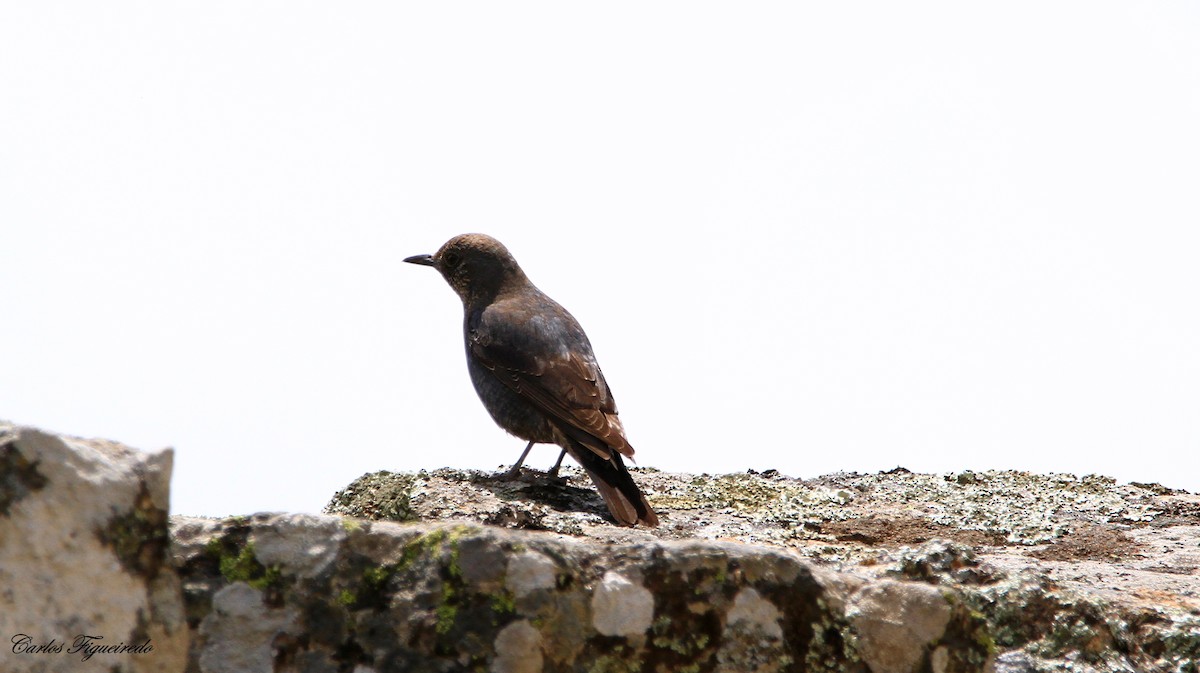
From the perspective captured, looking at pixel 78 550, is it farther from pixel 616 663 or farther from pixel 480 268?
pixel 480 268

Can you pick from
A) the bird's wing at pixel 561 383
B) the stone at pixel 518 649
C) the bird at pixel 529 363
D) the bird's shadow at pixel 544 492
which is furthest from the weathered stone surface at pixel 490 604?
the bird's wing at pixel 561 383

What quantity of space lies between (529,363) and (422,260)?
1960 millimetres

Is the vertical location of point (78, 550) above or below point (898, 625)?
below

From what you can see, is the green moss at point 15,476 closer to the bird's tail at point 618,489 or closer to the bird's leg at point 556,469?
the bird's tail at point 618,489

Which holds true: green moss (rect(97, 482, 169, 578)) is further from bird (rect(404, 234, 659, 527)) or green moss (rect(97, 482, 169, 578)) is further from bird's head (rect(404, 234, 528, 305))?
bird's head (rect(404, 234, 528, 305))

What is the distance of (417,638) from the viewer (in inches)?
100

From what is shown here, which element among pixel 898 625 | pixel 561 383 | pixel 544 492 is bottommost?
pixel 898 625

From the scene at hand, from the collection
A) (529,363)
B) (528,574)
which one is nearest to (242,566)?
(528,574)

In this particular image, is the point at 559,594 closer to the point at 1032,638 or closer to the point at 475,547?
the point at 475,547

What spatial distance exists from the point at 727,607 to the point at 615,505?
2779 millimetres

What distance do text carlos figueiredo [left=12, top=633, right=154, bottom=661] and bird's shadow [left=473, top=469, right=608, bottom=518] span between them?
2.89 meters

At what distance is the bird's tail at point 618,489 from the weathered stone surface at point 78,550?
2.76 metres

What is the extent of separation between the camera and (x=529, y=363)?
734 centimetres

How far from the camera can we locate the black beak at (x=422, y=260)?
890 cm
